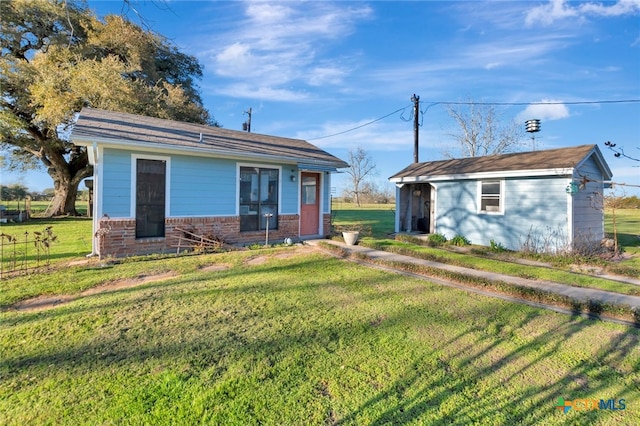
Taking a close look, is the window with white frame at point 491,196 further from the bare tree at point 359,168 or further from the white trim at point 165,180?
the bare tree at point 359,168

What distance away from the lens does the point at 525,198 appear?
10227 mm

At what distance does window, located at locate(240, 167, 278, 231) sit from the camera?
9789 millimetres

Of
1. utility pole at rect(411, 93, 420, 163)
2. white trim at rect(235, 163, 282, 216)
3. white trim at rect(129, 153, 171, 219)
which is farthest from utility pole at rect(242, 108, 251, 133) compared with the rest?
white trim at rect(129, 153, 171, 219)

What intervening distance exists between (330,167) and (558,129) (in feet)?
57.7

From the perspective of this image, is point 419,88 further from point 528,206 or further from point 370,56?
point 528,206

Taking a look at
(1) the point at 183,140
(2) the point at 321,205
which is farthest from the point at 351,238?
(1) the point at 183,140

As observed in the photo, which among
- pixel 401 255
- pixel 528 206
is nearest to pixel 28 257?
pixel 401 255

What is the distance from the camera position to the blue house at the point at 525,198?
9359 mm

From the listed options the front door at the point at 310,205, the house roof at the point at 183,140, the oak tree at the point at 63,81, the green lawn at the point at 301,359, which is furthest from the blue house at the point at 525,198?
the oak tree at the point at 63,81

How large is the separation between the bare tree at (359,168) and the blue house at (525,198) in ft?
117

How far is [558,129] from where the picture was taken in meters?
20.2

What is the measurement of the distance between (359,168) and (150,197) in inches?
1669

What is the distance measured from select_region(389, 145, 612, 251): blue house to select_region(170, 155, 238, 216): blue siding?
7.93 meters

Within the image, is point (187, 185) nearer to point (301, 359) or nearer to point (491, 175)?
point (301, 359)
